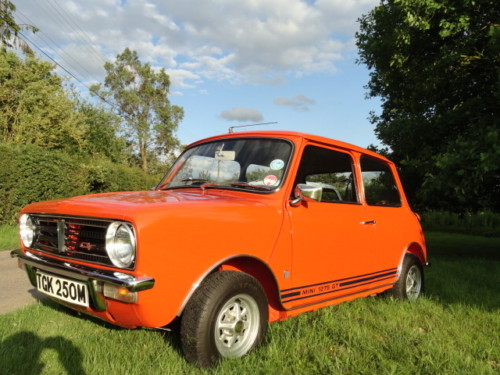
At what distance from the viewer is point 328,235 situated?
11.6ft

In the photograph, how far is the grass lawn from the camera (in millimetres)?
2678

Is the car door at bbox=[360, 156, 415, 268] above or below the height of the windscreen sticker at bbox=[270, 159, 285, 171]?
below

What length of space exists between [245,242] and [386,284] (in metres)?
2.32

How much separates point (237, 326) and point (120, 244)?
1.02 m

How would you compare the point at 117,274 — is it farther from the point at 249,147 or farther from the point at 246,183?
the point at 249,147

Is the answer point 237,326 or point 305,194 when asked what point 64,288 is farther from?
point 305,194

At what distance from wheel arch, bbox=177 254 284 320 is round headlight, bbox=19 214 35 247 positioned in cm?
161

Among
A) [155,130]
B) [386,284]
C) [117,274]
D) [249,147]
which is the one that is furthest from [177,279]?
[155,130]

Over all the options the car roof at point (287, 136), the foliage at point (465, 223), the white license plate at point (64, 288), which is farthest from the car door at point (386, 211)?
the foliage at point (465, 223)

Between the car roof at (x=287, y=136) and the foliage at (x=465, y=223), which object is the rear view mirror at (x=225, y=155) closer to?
the car roof at (x=287, y=136)

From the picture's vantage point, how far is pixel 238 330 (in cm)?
281

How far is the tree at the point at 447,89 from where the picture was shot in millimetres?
7684

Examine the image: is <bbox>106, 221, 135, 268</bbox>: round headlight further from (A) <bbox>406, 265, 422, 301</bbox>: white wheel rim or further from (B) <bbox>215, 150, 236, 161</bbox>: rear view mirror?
(A) <bbox>406, 265, 422, 301</bbox>: white wheel rim

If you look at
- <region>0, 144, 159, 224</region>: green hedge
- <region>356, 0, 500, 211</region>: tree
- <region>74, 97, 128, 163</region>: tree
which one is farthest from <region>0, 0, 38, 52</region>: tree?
<region>74, 97, 128, 163</region>: tree
